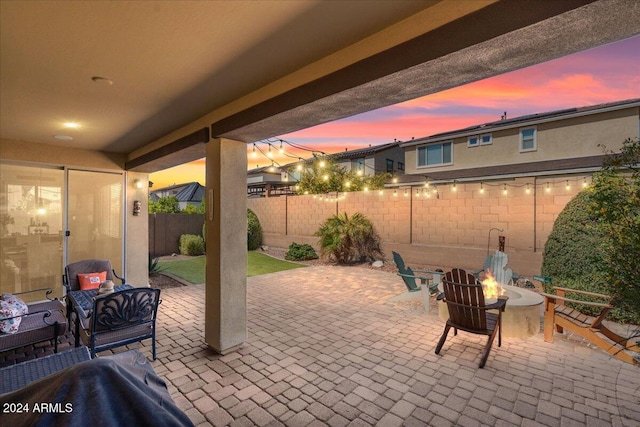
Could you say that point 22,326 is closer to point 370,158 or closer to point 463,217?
point 463,217

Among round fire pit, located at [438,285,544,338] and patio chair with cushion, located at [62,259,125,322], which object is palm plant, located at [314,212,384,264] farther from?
patio chair with cushion, located at [62,259,125,322]

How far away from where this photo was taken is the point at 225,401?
282 cm

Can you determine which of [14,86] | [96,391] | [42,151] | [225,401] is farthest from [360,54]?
[42,151]

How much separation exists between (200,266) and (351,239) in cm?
503

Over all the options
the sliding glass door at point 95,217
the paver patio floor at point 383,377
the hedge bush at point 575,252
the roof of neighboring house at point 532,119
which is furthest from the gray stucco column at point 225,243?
the roof of neighboring house at point 532,119

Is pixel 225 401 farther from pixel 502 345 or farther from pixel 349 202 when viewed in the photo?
pixel 349 202

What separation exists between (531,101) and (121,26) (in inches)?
460

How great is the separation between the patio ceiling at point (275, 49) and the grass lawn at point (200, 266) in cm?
559

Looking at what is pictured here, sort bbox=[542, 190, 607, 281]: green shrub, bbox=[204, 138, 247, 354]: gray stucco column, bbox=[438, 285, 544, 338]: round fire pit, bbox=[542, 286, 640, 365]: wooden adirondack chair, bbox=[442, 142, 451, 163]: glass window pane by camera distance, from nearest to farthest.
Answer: bbox=[542, 286, 640, 365]: wooden adirondack chair → bbox=[204, 138, 247, 354]: gray stucco column → bbox=[438, 285, 544, 338]: round fire pit → bbox=[542, 190, 607, 281]: green shrub → bbox=[442, 142, 451, 163]: glass window pane

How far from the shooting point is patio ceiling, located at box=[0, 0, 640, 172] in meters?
1.72

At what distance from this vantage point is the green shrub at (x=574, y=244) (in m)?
4.94

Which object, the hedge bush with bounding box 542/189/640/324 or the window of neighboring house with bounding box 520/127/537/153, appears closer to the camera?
the hedge bush with bounding box 542/189/640/324

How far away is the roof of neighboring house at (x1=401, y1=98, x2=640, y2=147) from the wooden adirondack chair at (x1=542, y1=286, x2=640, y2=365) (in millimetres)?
8420

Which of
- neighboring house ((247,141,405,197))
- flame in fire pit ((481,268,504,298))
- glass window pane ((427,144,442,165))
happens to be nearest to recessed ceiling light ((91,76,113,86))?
flame in fire pit ((481,268,504,298))
